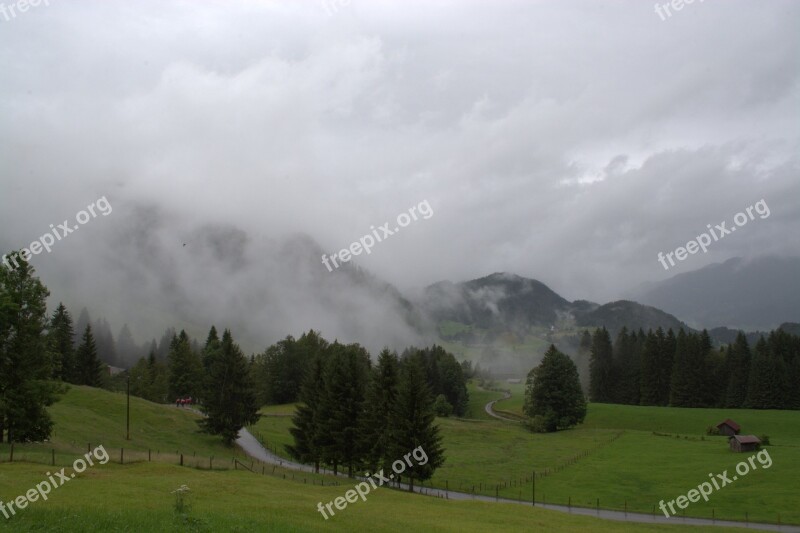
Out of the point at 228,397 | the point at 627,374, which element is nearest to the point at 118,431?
the point at 228,397

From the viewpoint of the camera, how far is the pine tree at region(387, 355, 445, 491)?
52.4m

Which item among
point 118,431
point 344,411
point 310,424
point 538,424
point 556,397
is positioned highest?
point 344,411

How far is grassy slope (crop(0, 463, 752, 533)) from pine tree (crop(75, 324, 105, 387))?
76072 mm

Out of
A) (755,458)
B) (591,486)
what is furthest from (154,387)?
(755,458)

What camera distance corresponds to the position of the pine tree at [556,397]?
356ft

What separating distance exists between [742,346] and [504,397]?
6968 cm

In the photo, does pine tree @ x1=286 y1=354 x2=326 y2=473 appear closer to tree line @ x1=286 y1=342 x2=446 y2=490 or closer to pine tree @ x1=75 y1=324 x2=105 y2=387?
tree line @ x1=286 y1=342 x2=446 y2=490

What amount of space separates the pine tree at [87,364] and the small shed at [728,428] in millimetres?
120193

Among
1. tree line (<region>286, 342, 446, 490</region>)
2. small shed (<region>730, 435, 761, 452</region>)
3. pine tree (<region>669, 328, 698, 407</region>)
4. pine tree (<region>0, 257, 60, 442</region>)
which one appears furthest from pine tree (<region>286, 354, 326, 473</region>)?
pine tree (<region>669, 328, 698, 407</region>)

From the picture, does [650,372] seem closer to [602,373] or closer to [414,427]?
[602,373]

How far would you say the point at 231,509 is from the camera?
27734 millimetres

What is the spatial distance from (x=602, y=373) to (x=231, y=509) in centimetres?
13553

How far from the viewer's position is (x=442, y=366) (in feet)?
475

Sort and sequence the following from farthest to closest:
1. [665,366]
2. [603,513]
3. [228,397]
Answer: [665,366] < [228,397] < [603,513]
